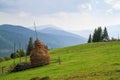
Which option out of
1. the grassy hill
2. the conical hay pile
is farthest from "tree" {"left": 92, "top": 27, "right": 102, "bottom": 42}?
the conical hay pile

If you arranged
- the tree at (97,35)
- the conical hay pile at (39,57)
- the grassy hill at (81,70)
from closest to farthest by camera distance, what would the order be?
the grassy hill at (81,70)
the conical hay pile at (39,57)
the tree at (97,35)

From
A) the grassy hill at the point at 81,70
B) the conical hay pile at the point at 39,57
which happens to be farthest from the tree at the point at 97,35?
the conical hay pile at the point at 39,57

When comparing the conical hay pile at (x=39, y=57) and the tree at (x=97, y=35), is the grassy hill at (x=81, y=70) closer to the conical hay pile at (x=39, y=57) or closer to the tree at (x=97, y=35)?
the conical hay pile at (x=39, y=57)

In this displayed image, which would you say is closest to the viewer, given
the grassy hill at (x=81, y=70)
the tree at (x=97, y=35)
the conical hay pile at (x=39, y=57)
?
the grassy hill at (x=81, y=70)

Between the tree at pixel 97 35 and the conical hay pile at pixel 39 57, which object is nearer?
the conical hay pile at pixel 39 57

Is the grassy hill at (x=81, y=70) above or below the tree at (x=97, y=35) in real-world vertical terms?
below

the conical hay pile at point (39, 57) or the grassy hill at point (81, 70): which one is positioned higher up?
the conical hay pile at point (39, 57)

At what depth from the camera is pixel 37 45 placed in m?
66.5

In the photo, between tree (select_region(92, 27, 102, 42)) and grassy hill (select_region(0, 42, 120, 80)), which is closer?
grassy hill (select_region(0, 42, 120, 80))

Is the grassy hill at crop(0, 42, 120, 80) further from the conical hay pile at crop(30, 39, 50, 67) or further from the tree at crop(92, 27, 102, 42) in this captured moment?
the tree at crop(92, 27, 102, 42)

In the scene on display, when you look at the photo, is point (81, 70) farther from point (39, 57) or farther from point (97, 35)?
point (97, 35)

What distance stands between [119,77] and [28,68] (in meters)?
35.4

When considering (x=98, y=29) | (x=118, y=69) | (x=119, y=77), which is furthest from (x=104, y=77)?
(x=98, y=29)

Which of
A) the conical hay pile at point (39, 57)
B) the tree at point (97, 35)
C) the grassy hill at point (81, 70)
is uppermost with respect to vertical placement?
the tree at point (97, 35)
